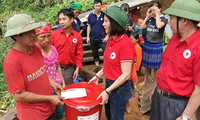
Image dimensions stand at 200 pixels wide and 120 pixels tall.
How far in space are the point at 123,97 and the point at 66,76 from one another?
1616 millimetres

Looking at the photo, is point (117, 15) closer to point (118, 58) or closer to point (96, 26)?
point (118, 58)

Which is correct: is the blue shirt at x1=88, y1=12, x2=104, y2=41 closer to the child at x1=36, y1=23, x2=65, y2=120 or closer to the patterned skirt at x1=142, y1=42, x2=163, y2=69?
the patterned skirt at x1=142, y1=42, x2=163, y2=69

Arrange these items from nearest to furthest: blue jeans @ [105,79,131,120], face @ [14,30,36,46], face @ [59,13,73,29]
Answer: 1. face @ [14,30,36,46]
2. blue jeans @ [105,79,131,120]
3. face @ [59,13,73,29]

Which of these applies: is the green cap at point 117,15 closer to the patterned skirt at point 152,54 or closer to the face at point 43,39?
the face at point 43,39

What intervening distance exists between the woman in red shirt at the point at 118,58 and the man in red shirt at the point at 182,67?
0.47 m

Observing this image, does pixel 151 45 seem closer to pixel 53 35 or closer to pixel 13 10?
pixel 53 35

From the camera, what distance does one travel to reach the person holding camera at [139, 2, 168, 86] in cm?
391

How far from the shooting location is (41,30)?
2.50m

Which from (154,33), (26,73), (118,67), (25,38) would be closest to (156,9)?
Answer: (154,33)

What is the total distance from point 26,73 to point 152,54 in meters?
3.37

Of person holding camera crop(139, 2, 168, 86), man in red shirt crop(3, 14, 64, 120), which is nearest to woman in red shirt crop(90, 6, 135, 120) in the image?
man in red shirt crop(3, 14, 64, 120)

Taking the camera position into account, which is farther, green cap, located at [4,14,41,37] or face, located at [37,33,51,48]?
face, located at [37,33,51,48]

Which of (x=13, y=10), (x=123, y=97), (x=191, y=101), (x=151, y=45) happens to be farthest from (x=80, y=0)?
(x=191, y=101)

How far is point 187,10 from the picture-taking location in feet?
5.43
